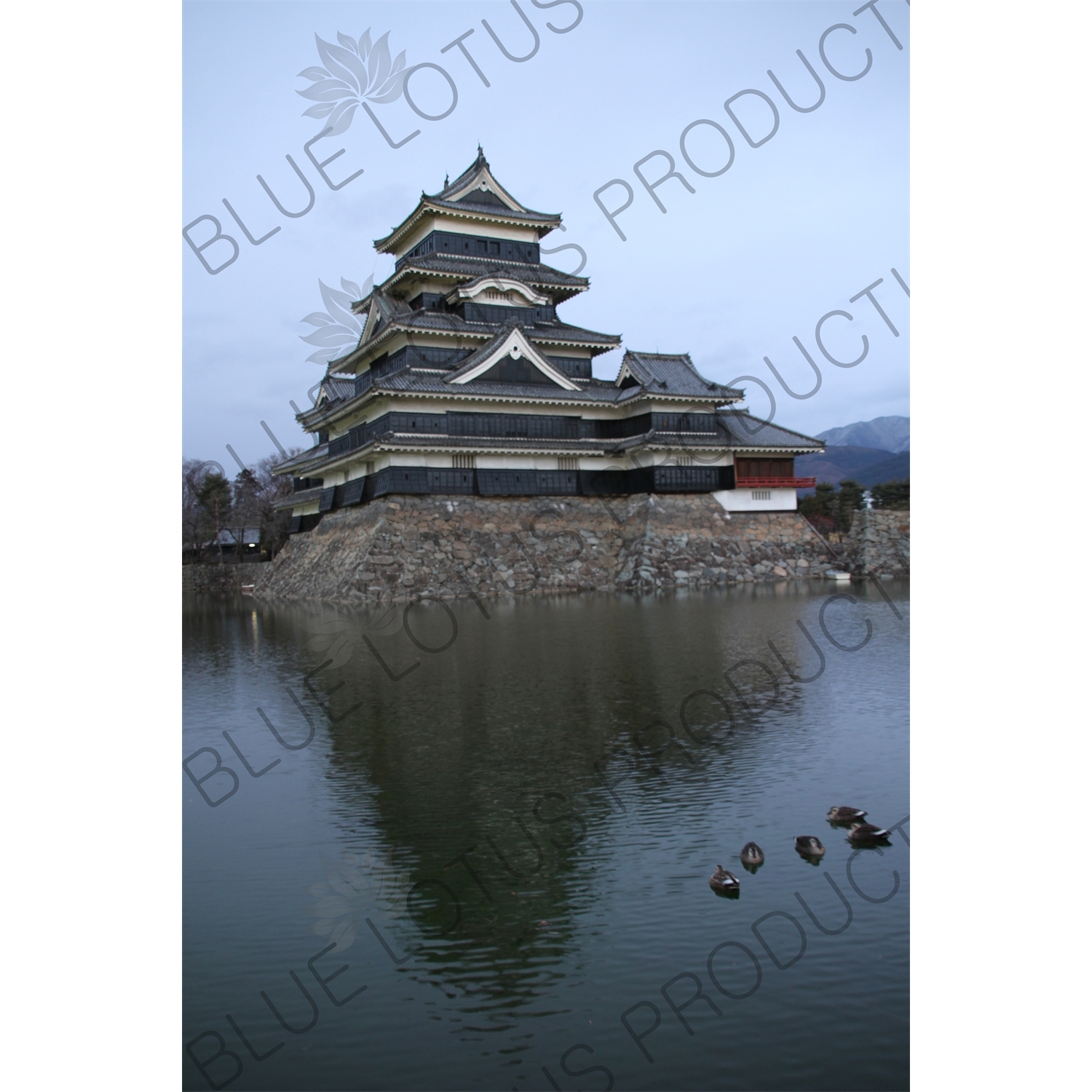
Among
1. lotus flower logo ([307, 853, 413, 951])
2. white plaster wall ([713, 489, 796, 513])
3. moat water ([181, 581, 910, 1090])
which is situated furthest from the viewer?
white plaster wall ([713, 489, 796, 513])

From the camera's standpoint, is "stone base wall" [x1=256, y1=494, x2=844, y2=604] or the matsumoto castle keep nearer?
"stone base wall" [x1=256, y1=494, x2=844, y2=604]

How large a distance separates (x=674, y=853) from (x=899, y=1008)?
87.6 inches

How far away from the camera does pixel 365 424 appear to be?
3588 centimetres

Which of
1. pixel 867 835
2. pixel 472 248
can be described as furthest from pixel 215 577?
pixel 867 835

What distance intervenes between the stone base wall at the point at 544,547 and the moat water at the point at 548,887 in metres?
18.0

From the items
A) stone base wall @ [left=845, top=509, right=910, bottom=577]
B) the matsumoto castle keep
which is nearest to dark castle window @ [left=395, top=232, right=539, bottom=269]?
the matsumoto castle keep

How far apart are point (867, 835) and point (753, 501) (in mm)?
32233

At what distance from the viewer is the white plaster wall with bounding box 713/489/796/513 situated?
37812mm

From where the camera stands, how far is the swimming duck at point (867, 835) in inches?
275

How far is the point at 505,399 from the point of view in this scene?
34.3 m

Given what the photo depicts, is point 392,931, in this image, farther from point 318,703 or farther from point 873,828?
point 318,703

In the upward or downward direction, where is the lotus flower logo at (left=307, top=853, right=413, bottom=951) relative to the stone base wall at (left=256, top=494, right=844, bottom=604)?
downward

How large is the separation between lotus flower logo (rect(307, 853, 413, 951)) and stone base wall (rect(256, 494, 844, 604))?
2359 cm

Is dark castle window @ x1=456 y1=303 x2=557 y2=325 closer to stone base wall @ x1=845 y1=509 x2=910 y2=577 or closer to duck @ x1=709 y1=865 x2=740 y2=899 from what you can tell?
stone base wall @ x1=845 y1=509 x2=910 y2=577
